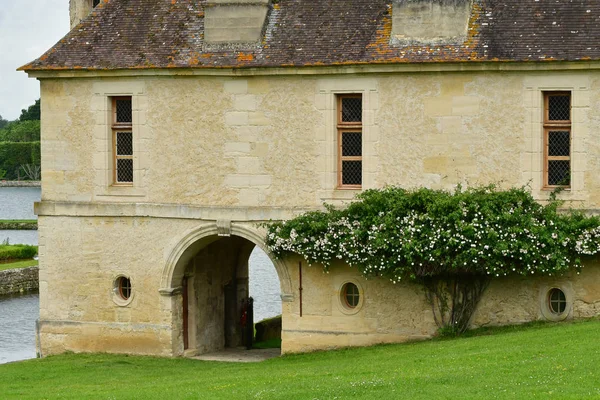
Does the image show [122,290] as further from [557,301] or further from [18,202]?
[18,202]

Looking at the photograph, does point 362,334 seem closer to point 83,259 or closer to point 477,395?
point 83,259

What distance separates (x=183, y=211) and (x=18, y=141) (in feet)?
405

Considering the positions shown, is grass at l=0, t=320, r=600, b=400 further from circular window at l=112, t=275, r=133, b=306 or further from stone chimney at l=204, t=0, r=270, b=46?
stone chimney at l=204, t=0, r=270, b=46

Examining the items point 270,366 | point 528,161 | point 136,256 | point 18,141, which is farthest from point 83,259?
point 18,141

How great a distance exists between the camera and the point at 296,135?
26.2 metres

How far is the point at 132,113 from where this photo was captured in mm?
27344

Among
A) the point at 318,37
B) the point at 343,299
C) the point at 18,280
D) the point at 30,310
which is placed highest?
the point at 318,37

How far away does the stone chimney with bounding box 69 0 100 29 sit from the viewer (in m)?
30.2

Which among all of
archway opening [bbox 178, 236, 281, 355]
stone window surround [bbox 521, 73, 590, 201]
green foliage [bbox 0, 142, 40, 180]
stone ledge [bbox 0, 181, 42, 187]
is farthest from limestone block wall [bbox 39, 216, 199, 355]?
stone ledge [bbox 0, 181, 42, 187]

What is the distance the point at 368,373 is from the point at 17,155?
130876 mm

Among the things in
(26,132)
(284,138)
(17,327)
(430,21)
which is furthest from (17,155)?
(430,21)

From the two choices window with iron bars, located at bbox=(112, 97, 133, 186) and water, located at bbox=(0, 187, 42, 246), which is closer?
window with iron bars, located at bbox=(112, 97, 133, 186)

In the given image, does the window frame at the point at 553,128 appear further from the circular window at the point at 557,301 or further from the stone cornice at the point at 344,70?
the circular window at the point at 557,301

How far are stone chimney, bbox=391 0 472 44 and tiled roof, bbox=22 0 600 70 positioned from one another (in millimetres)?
177
